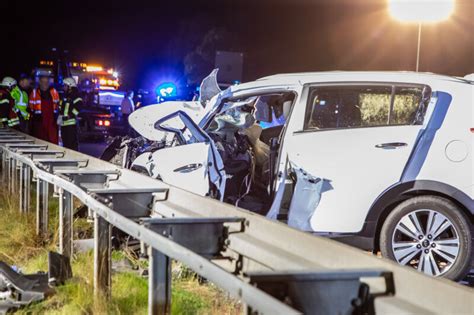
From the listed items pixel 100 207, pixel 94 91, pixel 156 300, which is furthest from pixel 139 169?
pixel 94 91

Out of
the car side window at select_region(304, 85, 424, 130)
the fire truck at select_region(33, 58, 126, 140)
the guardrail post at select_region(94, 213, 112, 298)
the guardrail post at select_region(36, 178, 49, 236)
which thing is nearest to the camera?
the guardrail post at select_region(94, 213, 112, 298)

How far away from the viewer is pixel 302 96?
6.05 m

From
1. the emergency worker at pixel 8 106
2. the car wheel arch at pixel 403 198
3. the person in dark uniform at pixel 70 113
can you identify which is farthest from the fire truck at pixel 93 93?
the car wheel arch at pixel 403 198

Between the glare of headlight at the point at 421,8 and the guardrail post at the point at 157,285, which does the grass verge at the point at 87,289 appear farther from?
the glare of headlight at the point at 421,8

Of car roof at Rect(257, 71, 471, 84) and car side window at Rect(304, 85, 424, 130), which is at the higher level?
car roof at Rect(257, 71, 471, 84)

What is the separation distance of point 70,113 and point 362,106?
7923mm

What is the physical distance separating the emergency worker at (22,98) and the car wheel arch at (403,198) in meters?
9.05

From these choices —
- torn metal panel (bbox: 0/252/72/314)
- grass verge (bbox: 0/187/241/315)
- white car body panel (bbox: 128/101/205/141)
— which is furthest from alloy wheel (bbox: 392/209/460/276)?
torn metal panel (bbox: 0/252/72/314)

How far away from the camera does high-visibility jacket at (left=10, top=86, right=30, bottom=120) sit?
41.6 ft

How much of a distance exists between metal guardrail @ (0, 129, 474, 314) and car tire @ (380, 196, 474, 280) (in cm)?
238

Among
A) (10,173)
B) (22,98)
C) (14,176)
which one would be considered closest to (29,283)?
(14,176)

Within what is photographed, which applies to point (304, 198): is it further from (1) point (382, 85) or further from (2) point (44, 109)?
(2) point (44, 109)

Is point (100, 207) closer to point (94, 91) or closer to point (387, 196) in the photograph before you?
point (387, 196)

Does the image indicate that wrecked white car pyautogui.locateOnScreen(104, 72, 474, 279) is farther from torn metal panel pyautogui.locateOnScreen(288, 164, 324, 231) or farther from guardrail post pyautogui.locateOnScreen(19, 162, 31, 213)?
guardrail post pyautogui.locateOnScreen(19, 162, 31, 213)
